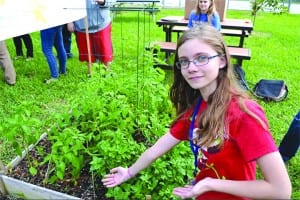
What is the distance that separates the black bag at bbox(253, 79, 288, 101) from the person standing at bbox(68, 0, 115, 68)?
6.67 ft

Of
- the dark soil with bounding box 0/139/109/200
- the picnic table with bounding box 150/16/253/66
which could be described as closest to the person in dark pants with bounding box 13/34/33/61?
the picnic table with bounding box 150/16/253/66

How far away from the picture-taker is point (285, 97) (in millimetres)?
3771

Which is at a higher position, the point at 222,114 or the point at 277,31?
the point at 222,114

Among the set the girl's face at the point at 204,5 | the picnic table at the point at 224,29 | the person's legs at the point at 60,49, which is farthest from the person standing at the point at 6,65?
the girl's face at the point at 204,5

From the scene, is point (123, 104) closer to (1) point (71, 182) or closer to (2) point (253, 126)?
(1) point (71, 182)

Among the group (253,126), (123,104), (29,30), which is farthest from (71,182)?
(29,30)

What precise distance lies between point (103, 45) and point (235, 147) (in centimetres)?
347

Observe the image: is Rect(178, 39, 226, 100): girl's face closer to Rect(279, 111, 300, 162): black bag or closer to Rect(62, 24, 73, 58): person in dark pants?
Rect(279, 111, 300, 162): black bag

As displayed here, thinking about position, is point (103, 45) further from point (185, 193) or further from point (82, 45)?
point (185, 193)

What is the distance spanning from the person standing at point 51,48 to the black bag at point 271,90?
9.11 feet

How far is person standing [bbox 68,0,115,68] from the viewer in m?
4.13

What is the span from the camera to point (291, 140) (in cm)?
231

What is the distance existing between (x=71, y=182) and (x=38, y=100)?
80.7 inches

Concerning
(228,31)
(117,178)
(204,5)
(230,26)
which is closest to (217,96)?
(117,178)
